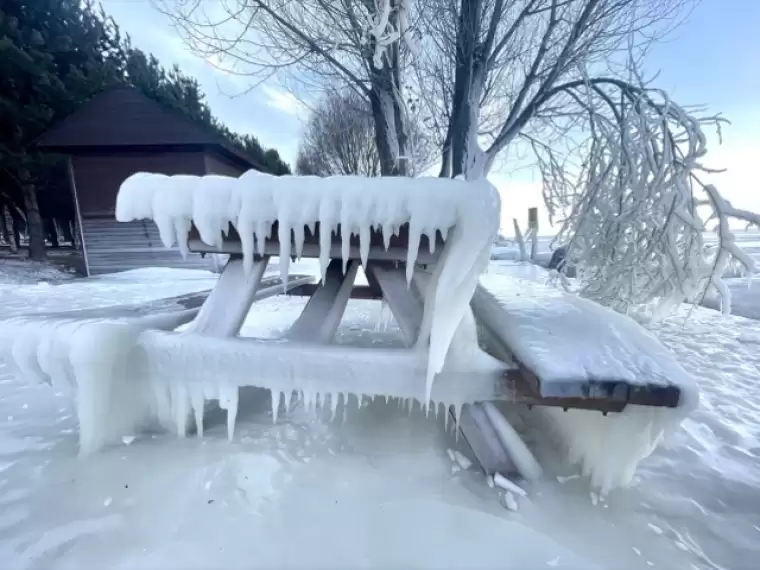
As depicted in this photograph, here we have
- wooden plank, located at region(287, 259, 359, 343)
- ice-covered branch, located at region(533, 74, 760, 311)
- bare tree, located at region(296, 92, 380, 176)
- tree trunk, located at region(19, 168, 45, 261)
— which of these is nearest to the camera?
wooden plank, located at region(287, 259, 359, 343)

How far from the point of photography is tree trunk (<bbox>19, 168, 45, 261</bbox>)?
36.9 ft

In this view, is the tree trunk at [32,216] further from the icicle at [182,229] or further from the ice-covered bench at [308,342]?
the icicle at [182,229]

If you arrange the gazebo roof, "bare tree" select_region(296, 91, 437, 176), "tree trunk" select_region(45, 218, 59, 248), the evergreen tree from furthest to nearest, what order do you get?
"tree trunk" select_region(45, 218, 59, 248) → "bare tree" select_region(296, 91, 437, 176) → the evergreen tree → the gazebo roof

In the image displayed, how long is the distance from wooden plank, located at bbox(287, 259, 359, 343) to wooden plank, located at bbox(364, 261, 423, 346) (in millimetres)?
369

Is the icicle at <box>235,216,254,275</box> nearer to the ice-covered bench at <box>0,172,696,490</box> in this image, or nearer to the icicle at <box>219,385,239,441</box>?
the ice-covered bench at <box>0,172,696,490</box>

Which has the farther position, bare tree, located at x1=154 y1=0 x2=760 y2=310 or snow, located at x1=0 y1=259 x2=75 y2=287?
snow, located at x1=0 y1=259 x2=75 y2=287

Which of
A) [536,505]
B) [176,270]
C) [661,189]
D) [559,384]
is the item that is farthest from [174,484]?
[176,270]

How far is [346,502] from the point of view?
160 cm

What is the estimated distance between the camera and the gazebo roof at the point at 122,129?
9.64 m

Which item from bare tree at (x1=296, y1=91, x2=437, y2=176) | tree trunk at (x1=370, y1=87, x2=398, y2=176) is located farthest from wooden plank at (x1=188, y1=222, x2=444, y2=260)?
bare tree at (x1=296, y1=91, x2=437, y2=176)

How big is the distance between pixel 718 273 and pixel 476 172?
292 centimetres

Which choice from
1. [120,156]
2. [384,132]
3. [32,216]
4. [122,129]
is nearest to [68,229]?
[32,216]

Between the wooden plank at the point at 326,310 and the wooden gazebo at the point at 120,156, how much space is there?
27.8 feet

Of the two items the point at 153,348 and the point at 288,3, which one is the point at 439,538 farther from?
the point at 288,3
